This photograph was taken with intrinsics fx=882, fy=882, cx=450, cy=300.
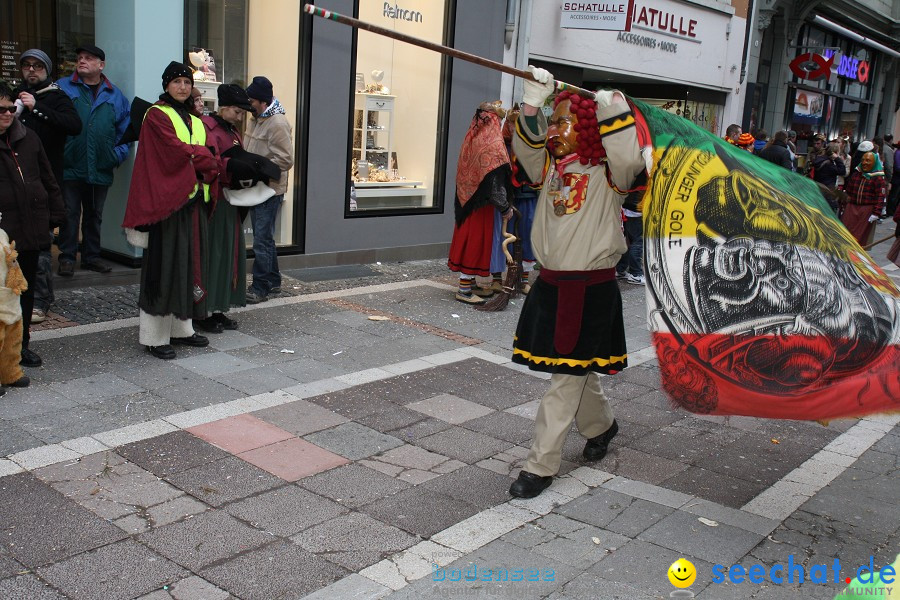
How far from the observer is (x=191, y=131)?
6371mm

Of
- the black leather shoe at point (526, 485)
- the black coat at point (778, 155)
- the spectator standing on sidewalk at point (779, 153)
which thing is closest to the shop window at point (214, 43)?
the black leather shoe at point (526, 485)

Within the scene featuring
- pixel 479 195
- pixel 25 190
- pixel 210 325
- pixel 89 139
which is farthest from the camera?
pixel 479 195

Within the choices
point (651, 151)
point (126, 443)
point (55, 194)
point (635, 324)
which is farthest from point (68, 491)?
point (635, 324)

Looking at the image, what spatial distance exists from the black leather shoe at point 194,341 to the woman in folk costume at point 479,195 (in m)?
2.97

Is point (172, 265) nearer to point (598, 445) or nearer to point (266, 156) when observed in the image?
point (266, 156)

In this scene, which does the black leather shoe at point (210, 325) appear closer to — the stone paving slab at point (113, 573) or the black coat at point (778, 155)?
the stone paving slab at point (113, 573)

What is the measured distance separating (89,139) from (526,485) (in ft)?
17.8

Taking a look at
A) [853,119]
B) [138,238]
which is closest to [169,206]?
[138,238]

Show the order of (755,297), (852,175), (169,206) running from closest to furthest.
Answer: (755,297), (169,206), (852,175)

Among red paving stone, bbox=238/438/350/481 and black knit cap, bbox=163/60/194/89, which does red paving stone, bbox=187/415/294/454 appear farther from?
black knit cap, bbox=163/60/194/89

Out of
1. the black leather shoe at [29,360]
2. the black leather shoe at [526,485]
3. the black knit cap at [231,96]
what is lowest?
the black leather shoe at [526,485]

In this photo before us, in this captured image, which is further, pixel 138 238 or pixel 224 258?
pixel 224 258

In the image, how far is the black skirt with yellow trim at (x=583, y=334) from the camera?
4449mm

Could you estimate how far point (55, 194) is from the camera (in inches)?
238
